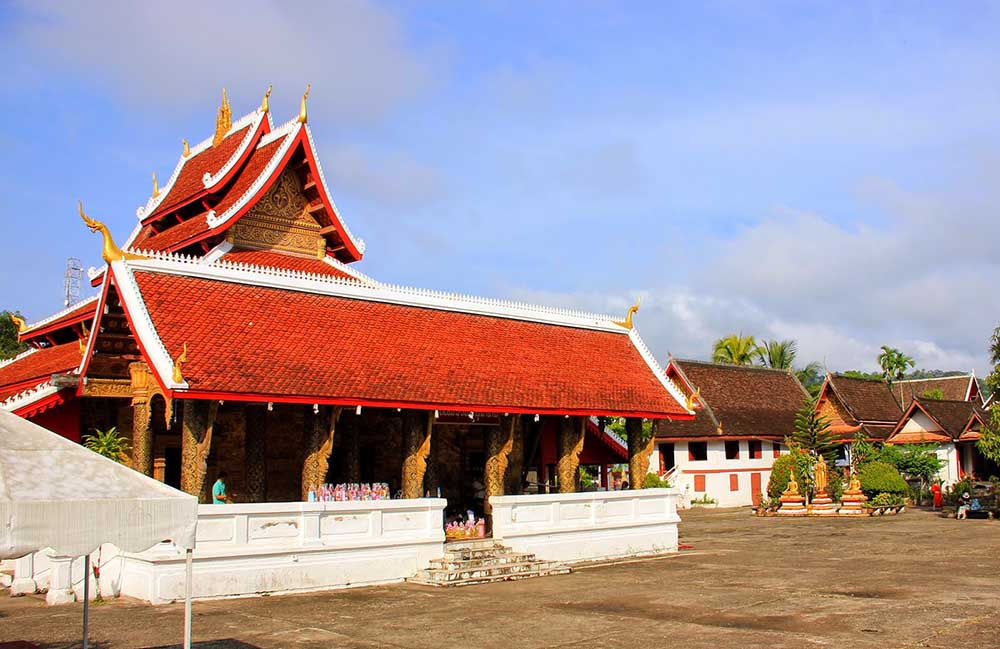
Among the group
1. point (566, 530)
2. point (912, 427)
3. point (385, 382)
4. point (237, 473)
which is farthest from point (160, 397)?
point (912, 427)

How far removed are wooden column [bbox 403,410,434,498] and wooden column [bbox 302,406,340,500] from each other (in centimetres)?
174

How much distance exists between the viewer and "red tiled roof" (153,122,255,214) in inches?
974

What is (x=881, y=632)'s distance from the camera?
10492mm

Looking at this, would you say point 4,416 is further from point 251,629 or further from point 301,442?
point 301,442

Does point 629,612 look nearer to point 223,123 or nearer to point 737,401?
point 223,123

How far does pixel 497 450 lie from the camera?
18.9 metres

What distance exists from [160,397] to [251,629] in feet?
20.3

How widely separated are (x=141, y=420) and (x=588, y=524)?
8.69 metres

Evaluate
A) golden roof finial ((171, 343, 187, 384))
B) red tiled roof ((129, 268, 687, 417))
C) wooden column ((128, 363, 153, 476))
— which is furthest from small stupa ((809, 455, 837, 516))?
golden roof finial ((171, 343, 187, 384))

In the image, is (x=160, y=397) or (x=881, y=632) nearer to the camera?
(x=881, y=632)

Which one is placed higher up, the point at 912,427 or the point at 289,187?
the point at 289,187

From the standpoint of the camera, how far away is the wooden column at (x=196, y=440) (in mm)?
14414

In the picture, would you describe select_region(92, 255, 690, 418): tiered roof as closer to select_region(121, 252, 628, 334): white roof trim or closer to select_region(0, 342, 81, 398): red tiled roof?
select_region(121, 252, 628, 334): white roof trim

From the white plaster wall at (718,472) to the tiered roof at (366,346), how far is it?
71.3 ft
